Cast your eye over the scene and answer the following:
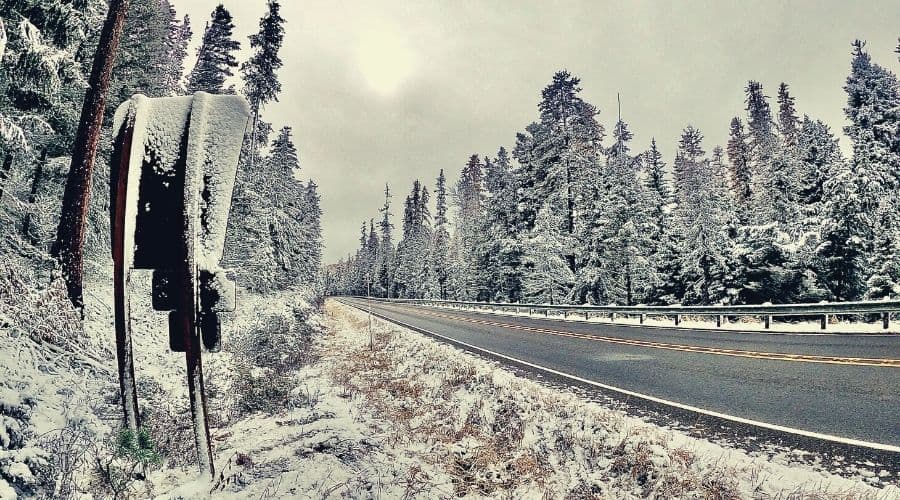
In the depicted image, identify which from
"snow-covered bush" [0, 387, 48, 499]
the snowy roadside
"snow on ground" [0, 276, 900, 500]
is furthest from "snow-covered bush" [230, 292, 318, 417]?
"snow-covered bush" [0, 387, 48, 499]

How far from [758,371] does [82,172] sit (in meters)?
14.2

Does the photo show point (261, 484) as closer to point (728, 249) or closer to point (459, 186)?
point (728, 249)

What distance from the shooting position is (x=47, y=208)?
12641 millimetres

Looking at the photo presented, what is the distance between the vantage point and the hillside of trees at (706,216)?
69.3 ft

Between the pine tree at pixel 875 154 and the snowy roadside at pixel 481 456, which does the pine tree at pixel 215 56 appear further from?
the pine tree at pixel 875 154

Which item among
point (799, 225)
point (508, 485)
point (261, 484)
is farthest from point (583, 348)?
point (799, 225)

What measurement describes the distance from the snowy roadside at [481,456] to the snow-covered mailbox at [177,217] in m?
1.14

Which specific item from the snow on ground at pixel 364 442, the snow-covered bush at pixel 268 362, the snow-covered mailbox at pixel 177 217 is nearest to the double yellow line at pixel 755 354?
the snow on ground at pixel 364 442

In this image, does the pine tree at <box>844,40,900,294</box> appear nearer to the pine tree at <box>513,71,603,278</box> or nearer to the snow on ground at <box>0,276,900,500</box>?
the pine tree at <box>513,71,603,278</box>

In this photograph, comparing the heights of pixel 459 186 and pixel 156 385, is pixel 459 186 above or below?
above

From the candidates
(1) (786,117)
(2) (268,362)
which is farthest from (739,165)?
(2) (268,362)

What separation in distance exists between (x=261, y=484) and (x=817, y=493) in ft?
16.4

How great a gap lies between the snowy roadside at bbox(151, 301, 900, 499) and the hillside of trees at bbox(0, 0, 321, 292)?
5.38 meters

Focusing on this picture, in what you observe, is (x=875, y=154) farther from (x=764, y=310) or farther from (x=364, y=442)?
(x=364, y=442)
